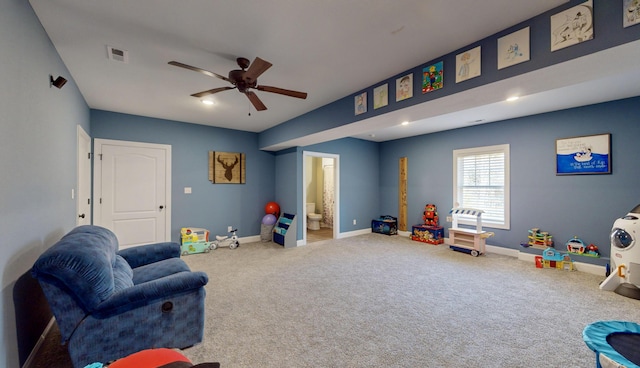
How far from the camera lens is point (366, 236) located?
6.34m

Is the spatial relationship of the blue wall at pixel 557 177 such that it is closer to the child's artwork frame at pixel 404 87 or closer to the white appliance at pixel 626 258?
the white appliance at pixel 626 258

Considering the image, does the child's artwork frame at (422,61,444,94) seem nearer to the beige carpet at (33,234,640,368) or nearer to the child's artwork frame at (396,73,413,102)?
the child's artwork frame at (396,73,413,102)

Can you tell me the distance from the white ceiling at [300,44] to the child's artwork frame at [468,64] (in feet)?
0.32

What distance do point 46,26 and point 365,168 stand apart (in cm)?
599

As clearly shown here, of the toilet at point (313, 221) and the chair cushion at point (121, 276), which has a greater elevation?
the chair cushion at point (121, 276)

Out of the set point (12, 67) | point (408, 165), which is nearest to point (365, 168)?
point (408, 165)

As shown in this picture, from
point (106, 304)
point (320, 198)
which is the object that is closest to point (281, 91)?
point (106, 304)

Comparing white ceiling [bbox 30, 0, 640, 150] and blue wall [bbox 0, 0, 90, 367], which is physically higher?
white ceiling [bbox 30, 0, 640, 150]

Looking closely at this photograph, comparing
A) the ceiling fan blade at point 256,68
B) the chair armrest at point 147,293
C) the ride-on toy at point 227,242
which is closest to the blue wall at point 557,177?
the ride-on toy at point 227,242

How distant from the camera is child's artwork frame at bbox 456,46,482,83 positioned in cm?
222

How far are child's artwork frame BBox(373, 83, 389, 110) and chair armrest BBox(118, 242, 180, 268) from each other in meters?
2.94

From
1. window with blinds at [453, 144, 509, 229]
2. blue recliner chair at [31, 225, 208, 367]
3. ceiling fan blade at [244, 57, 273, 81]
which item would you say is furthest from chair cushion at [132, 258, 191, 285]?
window with blinds at [453, 144, 509, 229]

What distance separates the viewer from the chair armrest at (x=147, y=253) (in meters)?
2.67

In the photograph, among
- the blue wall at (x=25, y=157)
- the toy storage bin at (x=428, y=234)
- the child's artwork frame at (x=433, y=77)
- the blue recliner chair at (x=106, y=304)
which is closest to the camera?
the blue wall at (x=25, y=157)
